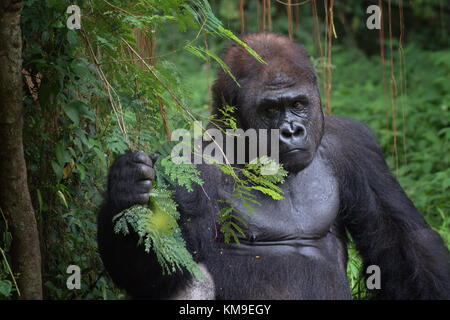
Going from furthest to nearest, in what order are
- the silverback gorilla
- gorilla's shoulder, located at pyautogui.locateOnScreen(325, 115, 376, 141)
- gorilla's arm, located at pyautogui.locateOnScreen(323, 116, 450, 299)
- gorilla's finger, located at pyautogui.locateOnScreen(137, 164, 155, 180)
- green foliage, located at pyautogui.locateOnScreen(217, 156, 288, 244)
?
1. gorilla's shoulder, located at pyautogui.locateOnScreen(325, 115, 376, 141)
2. gorilla's arm, located at pyautogui.locateOnScreen(323, 116, 450, 299)
3. the silverback gorilla
4. green foliage, located at pyautogui.locateOnScreen(217, 156, 288, 244)
5. gorilla's finger, located at pyautogui.locateOnScreen(137, 164, 155, 180)

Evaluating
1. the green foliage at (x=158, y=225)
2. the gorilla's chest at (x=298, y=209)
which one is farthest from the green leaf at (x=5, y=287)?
the gorilla's chest at (x=298, y=209)

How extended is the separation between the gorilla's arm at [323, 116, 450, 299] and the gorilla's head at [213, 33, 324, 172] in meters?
0.42

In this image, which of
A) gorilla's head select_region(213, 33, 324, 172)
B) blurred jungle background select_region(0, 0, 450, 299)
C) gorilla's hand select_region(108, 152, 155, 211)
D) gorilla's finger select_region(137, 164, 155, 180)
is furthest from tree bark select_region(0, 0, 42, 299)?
gorilla's head select_region(213, 33, 324, 172)

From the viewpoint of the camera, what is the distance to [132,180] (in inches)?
114

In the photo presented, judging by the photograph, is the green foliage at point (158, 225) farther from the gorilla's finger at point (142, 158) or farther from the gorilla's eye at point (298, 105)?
the gorilla's eye at point (298, 105)

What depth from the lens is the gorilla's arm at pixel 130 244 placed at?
2902mm

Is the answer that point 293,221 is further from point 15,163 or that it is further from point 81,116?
point 15,163

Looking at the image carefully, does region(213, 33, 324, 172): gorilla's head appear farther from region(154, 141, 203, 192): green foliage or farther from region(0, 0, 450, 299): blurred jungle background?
region(154, 141, 203, 192): green foliage

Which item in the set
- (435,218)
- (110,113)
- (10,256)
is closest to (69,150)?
(110,113)

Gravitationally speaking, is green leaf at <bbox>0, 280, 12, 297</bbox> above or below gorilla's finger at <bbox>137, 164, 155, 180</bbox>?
below

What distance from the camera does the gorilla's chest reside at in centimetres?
361

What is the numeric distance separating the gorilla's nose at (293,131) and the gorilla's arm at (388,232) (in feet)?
1.84

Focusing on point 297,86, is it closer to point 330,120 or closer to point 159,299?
point 330,120

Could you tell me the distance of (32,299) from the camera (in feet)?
10.5
